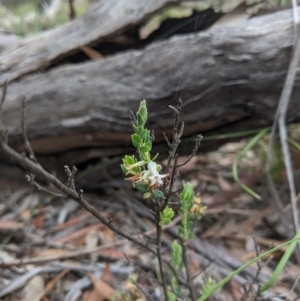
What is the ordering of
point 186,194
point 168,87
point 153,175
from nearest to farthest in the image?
point 153,175, point 186,194, point 168,87

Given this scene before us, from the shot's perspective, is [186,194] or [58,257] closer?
[186,194]

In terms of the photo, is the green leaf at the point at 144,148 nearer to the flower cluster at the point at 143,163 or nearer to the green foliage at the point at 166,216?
the flower cluster at the point at 143,163

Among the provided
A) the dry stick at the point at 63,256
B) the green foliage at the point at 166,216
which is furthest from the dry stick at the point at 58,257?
the green foliage at the point at 166,216

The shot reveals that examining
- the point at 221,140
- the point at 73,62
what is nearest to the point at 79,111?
the point at 73,62

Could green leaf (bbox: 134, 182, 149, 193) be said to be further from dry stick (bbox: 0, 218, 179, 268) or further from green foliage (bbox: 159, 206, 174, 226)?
dry stick (bbox: 0, 218, 179, 268)

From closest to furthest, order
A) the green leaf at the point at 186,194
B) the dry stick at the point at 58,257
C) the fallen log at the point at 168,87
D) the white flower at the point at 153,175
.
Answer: the white flower at the point at 153,175 → the green leaf at the point at 186,194 → the dry stick at the point at 58,257 → the fallen log at the point at 168,87

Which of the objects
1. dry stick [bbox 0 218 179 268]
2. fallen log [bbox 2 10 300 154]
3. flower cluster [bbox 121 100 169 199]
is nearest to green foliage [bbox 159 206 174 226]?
flower cluster [bbox 121 100 169 199]

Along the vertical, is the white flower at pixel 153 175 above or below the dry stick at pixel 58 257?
above

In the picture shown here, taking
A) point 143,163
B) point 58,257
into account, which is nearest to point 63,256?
point 58,257

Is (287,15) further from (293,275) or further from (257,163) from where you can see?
(293,275)

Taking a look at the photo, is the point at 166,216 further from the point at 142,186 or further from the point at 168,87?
the point at 168,87

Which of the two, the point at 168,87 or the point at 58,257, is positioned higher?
the point at 168,87
